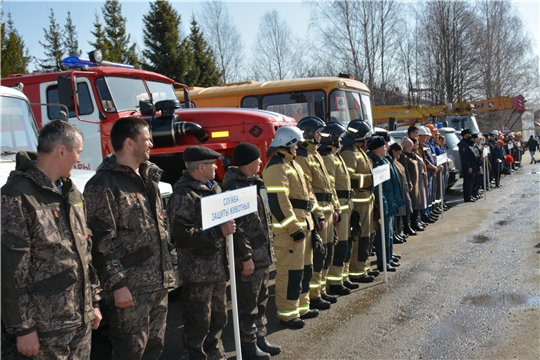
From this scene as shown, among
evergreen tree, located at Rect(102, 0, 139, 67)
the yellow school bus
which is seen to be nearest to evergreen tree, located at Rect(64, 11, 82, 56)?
evergreen tree, located at Rect(102, 0, 139, 67)

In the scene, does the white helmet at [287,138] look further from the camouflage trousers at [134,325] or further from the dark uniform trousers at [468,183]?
the dark uniform trousers at [468,183]

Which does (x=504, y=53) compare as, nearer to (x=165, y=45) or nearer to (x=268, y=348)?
(x=165, y=45)

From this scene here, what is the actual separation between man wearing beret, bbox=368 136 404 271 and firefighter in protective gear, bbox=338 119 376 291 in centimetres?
26

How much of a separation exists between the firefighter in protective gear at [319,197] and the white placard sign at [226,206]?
1.88 metres

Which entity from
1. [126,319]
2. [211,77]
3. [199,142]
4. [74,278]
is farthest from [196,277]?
[211,77]

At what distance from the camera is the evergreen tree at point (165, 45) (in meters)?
32.7

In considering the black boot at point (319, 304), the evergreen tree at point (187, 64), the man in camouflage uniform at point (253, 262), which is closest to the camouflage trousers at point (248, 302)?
the man in camouflage uniform at point (253, 262)

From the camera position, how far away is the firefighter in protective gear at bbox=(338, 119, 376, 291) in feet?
25.3

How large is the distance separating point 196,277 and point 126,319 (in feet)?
2.49

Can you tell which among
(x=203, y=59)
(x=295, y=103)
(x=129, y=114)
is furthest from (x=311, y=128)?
(x=203, y=59)

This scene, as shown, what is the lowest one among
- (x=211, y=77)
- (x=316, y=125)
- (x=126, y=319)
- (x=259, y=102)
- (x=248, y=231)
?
(x=126, y=319)

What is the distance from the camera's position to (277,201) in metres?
5.79

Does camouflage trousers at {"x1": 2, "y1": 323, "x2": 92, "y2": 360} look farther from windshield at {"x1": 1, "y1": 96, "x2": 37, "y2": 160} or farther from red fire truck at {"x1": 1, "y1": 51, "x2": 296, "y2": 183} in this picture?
red fire truck at {"x1": 1, "y1": 51, "x2": 296, "y2": 183}

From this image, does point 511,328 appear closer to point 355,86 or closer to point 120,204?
point 120,204
